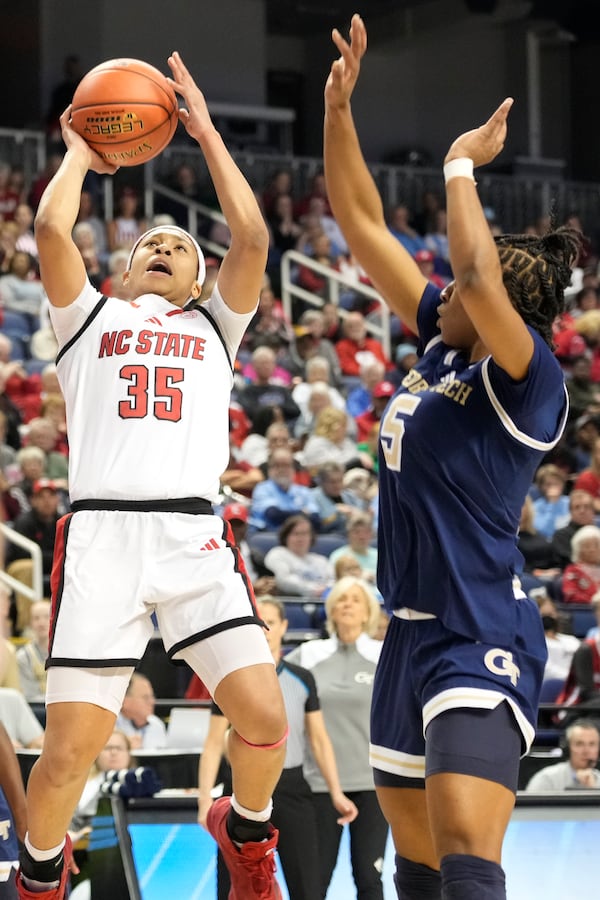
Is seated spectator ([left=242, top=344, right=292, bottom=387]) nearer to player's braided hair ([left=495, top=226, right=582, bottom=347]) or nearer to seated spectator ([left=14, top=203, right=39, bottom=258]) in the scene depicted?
seated spectator ([left=14, top=203, right=39, bottom=258])

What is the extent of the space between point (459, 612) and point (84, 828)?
2.97m

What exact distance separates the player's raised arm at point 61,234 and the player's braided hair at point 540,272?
48.6 inches

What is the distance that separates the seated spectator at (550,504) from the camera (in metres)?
11.2

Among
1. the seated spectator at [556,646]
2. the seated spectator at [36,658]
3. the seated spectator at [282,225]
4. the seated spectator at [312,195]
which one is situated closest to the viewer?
the seated spectator at [36,658]

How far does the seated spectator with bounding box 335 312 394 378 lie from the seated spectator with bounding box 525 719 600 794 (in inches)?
291

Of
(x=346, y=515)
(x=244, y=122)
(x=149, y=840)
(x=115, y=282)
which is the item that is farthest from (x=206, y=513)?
(x=244, y=122)

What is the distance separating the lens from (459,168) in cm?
338

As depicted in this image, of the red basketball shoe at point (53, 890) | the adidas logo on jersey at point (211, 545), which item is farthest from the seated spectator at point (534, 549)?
the red basketball shoe at point (53, 890)

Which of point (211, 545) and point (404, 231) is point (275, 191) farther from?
point (211, 545)

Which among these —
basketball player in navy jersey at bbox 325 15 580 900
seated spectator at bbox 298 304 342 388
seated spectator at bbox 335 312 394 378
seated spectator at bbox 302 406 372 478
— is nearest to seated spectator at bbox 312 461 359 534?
seated spectator at bbox 302 406 372 478

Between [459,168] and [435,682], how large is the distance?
47.4 inches

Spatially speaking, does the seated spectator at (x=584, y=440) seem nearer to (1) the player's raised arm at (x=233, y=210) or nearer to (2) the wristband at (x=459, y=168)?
(1) the player's raised arm at (x=233, y=210)

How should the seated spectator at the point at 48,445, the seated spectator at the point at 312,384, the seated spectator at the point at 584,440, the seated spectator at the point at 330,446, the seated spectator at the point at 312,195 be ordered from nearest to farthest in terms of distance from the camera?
the seated spectator at the point at 48,445, the seated spectator at the point at 330,446, the seated spectator at the point at 584,440, the seated spectator at the point at 312,384, the seated spectator at the point at 312,195

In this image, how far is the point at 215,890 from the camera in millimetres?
5781
